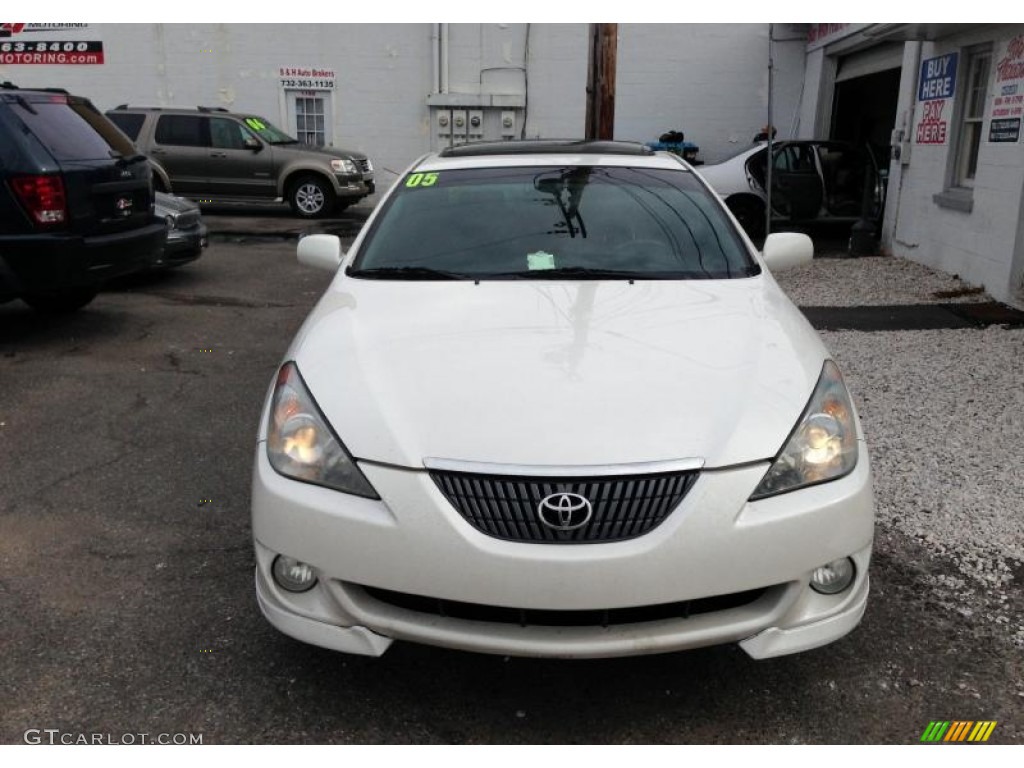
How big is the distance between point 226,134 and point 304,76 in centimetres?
347

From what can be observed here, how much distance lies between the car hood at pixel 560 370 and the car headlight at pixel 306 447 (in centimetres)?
4

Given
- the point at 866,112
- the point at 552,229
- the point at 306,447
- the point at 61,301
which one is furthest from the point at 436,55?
the point at 306,447

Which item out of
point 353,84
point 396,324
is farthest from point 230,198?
point 396,324

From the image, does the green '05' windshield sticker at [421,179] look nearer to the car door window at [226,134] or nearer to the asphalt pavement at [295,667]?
the asphalt pavement at [295,667]

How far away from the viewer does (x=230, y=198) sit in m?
15.6

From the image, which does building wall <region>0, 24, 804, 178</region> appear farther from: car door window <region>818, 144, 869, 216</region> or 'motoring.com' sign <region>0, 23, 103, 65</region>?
car door window <region>818, 144, 869, 216</region>

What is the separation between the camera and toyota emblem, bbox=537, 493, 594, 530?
7.36 ft

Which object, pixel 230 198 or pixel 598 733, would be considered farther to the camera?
pixel 230 198

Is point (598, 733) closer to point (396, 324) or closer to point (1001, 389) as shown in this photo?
point (396, 324)

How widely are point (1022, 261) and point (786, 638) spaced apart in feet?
22.4

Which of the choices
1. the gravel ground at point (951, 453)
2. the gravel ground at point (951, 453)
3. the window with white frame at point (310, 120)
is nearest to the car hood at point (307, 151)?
the window with white frame at point (310, 120)

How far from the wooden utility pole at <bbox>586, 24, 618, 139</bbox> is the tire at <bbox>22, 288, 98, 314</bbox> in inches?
202

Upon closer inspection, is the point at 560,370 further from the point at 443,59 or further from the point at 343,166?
the point at 443,59

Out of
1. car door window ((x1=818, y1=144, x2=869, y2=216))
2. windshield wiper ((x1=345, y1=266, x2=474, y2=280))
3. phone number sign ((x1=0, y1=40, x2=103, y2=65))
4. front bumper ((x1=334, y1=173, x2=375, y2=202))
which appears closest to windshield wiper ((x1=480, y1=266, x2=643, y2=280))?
windshield wiper ((x1=345, y1=266, x2=474, y2=280))
